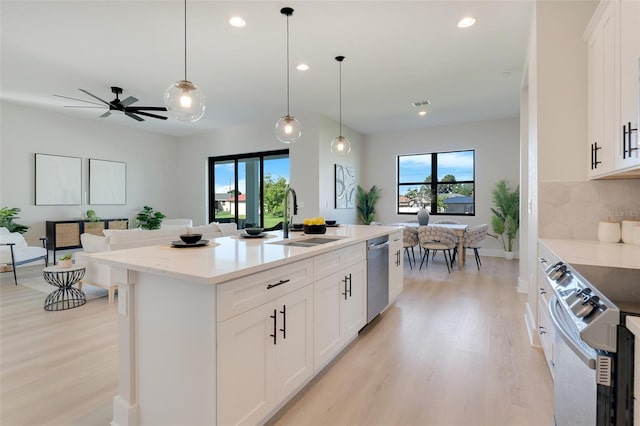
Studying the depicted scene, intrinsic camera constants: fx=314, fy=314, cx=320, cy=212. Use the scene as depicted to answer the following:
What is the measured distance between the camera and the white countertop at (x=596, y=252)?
155cm

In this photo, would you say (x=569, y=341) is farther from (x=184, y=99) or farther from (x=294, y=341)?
(x=184, y=99)

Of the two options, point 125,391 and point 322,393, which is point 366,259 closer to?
point 322,393

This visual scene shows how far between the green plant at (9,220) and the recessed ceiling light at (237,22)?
17.0 ft

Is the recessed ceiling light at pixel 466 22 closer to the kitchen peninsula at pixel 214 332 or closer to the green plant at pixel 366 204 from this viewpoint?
the kitchen peninsula at pixel 214 332

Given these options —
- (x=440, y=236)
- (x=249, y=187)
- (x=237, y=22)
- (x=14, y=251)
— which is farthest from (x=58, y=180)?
(x=440, y=236)

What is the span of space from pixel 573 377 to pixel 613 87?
177 centimetres

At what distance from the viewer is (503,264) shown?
595cm

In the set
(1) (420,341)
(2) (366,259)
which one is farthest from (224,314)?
(1) (420,341)

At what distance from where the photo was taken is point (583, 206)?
8.02 ft

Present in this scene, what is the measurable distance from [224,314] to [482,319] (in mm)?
2836

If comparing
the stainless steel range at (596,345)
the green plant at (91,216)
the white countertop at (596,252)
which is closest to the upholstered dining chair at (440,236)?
the white countertop at (596,252)

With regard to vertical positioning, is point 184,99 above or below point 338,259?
above

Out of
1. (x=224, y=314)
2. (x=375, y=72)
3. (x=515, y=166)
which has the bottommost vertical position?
(x=224, y=314)

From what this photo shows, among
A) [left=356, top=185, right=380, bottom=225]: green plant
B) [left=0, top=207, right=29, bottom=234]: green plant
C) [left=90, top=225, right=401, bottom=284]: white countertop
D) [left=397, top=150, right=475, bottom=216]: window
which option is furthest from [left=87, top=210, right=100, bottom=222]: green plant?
[left=397, top=150, right=475, bottom=216]: window
